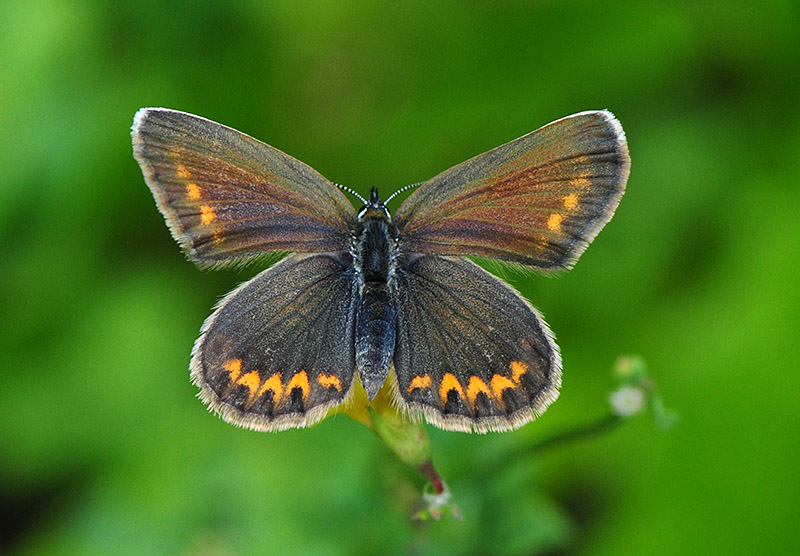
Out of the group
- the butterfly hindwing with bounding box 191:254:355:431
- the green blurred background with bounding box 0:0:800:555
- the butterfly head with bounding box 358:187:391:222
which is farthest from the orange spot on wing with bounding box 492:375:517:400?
the green blurred background with bounding box 0:0:800:555

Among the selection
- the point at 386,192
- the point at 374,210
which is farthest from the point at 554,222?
the point at 386,192

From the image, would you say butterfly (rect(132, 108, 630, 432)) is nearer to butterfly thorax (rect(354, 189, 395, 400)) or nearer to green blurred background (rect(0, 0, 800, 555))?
butterfly thorax (rect(354, 189, 395, 400))

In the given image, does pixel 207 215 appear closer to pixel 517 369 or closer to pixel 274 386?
pixel 274 386

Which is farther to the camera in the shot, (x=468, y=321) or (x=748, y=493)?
(x=748, y=493)

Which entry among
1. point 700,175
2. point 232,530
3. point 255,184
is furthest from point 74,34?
point 700,175

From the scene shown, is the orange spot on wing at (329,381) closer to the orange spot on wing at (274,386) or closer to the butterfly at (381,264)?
the butterfly at (381,264)

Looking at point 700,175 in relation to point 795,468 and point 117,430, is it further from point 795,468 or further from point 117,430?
point 117,430
